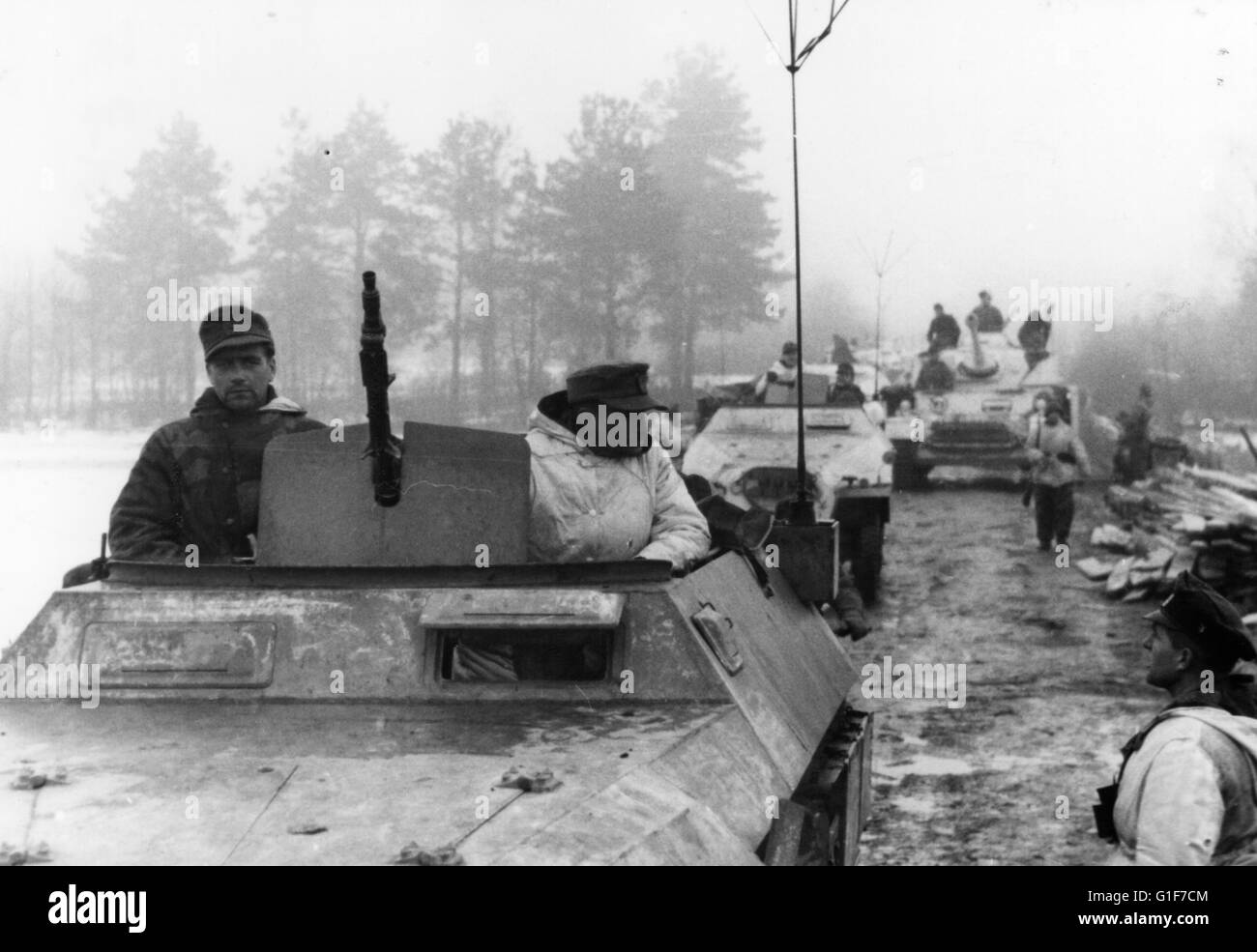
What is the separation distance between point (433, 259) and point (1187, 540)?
13.2 m

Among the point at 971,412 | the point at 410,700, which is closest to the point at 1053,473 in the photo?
the point at 971,412

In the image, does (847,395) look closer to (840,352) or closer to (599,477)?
(840,352)

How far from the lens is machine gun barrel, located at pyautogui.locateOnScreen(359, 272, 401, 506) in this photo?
408cm

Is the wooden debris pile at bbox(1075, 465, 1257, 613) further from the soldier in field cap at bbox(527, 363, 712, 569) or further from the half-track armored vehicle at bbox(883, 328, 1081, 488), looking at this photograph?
the soldier in field cap at bbox(527, 363, 712, 569)

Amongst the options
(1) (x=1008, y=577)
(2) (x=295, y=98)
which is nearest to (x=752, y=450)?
(1) (x=1008, y=577)

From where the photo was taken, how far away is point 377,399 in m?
4.28

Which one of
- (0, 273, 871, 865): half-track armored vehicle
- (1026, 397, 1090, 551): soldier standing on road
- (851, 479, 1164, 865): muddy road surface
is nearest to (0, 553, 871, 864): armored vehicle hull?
(0, 273, 871, 865): half-track armored vehicle

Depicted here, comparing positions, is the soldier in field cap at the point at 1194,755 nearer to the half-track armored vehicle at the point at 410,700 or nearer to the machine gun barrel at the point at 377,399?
the half-track armored vehicle at the point at 410,700

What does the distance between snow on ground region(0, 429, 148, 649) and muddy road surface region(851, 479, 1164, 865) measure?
460 cm

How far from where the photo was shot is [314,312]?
21266 mm

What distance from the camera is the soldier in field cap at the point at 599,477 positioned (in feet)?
16.8

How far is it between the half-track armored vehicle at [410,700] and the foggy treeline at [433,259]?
1139 cm
